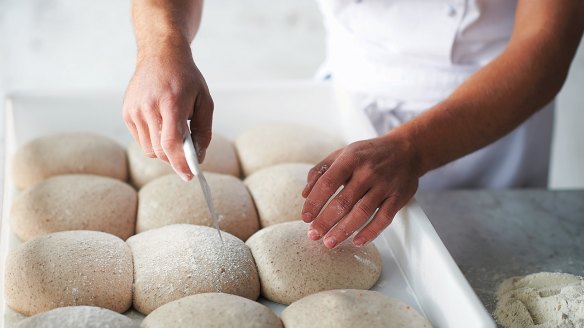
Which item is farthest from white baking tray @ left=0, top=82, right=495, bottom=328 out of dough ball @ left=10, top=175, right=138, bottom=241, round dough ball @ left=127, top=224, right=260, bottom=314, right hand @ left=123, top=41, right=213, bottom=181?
right hand @ left=123, top=41, right=213, bottom=181

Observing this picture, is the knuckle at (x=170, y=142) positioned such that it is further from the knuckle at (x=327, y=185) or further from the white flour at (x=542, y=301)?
the white flour at (x=542, y=301)

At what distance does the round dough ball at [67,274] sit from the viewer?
3.43ft

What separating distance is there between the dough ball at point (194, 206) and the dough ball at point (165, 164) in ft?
0.31

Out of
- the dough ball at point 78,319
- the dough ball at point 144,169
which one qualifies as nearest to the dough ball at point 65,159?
the dough ball at point 144,169

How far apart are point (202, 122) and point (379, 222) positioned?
13.4 inches

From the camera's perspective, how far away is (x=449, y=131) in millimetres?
1223

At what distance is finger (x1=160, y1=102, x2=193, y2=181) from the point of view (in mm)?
1035

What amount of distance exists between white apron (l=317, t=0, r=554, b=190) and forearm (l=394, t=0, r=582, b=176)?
0.23 meters

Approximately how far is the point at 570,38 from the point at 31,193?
3.52ft

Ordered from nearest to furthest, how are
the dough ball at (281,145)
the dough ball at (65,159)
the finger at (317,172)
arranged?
1. the finger at (317,172)
2. the dough ball at (65,159)
3. the dough ball at (281,145)

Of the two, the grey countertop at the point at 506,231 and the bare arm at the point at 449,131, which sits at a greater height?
the bare arm at the point at 449,131

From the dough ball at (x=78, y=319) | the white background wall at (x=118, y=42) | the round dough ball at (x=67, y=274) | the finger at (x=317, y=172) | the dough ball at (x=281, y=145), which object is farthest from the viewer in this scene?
the white background wall at (x=118, y=42)

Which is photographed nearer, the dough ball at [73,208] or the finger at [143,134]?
the finger at [143,134]

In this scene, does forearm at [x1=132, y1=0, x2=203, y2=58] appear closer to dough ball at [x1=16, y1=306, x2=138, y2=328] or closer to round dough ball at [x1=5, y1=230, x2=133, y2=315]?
round dough ball at [x1=5, y1=230, x2=133, y2=315]
